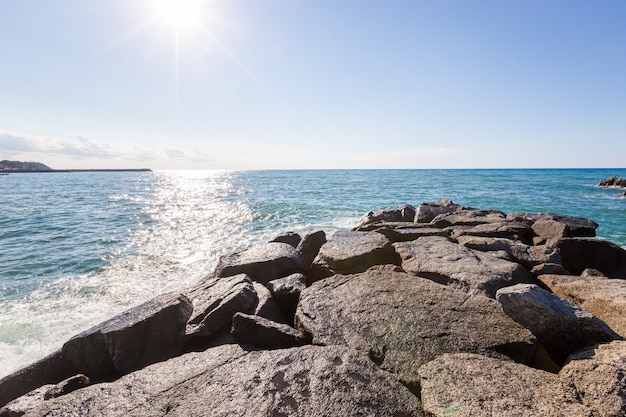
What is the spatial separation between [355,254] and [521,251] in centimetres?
338

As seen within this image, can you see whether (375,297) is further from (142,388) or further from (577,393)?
(142,388)

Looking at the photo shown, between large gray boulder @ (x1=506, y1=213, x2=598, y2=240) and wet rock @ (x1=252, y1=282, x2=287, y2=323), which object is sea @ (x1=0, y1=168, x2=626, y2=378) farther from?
wet rock @ (x1=252, y1=282, x2=287, y2=323)

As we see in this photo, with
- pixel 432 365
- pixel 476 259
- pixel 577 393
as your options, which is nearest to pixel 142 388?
pixel 432 365

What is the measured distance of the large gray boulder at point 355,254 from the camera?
18.5 feet

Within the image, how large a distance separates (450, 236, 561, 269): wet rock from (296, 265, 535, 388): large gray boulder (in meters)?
2.76

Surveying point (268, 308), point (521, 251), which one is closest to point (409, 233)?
point (521, 251)

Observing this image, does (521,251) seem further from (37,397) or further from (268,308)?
(37,397)

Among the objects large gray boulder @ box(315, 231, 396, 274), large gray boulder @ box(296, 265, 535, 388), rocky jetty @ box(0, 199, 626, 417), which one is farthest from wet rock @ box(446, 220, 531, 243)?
large gray boulder @ box(296, 265, 535, 388)

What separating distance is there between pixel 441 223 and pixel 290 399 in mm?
9482

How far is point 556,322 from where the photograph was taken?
303 centimetres

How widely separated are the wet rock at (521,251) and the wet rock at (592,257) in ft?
2.81

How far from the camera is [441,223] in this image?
10711 mm

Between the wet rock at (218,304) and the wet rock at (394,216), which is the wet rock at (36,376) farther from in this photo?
the wet rock at (394,216)

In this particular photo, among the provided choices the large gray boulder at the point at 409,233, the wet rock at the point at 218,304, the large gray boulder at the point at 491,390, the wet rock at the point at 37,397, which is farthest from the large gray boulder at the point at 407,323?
the large gray boulder at the point at 409,233
